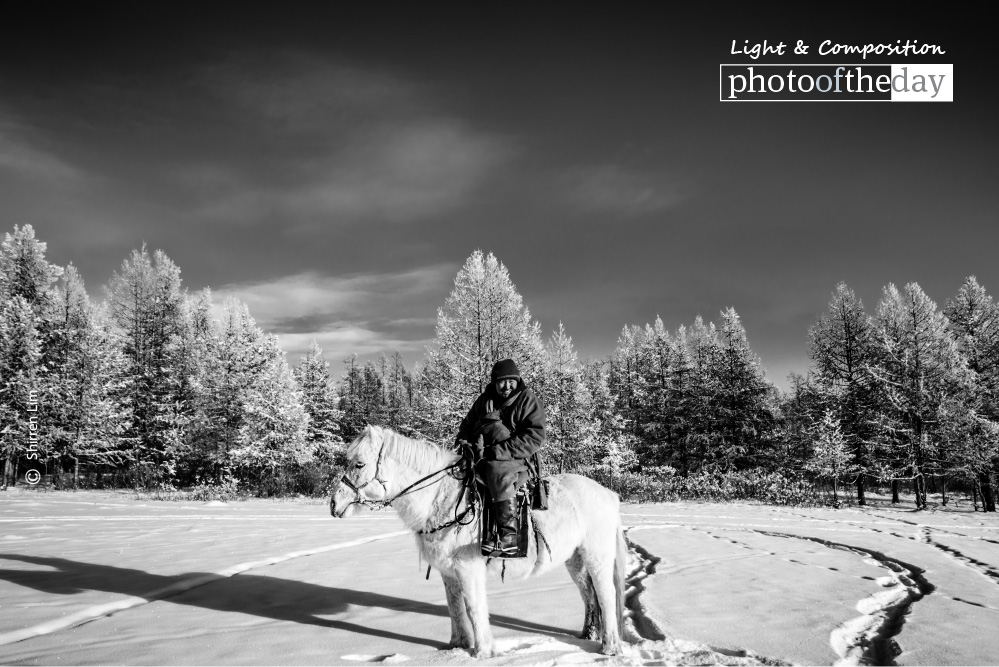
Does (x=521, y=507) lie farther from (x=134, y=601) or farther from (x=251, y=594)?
(x=134, y=601)

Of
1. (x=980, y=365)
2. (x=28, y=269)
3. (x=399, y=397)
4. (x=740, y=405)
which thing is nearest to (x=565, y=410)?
(x=740, y=405)

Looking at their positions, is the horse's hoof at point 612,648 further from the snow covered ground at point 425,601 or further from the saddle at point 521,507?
the saddle at point 521,507

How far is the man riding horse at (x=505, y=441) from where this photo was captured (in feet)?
15.7

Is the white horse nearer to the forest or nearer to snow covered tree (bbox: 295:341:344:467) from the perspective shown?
the forest

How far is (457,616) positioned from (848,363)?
31.1 metres

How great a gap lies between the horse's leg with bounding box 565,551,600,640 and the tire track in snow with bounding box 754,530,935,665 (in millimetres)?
2223

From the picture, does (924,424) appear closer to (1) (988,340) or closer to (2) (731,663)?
(1) (988,340)

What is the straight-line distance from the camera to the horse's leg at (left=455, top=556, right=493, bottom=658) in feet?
15.8

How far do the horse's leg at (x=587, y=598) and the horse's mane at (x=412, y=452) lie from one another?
171cm

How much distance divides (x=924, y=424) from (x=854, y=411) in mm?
3393

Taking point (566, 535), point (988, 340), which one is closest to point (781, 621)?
point (566, 535)

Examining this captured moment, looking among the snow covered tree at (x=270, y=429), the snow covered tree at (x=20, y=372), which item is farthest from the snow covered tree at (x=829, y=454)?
the snow covered tree at (x=20, y=372)

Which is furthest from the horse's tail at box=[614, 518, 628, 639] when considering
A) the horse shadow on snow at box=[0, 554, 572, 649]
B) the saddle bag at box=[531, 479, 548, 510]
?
the saddle bag at box=[531, 479, 548, 510]

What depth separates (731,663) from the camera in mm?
4664
